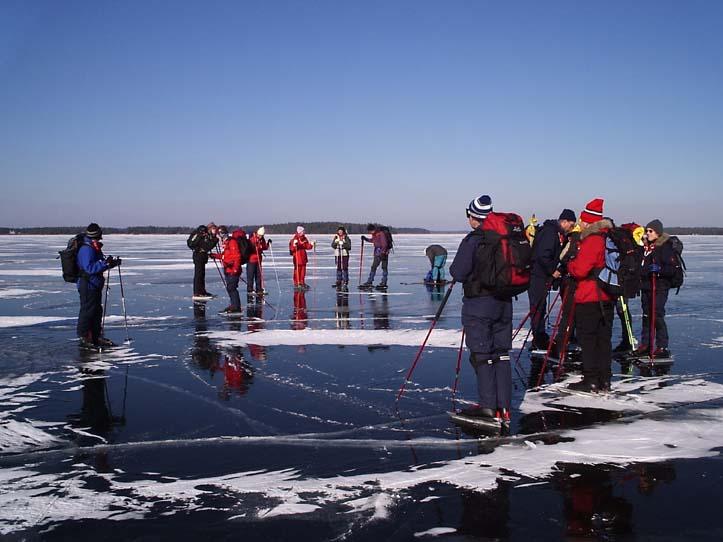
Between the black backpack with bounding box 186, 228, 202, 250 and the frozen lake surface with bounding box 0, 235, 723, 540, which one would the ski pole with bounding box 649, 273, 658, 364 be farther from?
the black backpack with bounding box 186, 228, 202, 250

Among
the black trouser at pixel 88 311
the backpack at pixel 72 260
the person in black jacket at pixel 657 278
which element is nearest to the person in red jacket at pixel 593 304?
the person in black jacket at pixel 657 278

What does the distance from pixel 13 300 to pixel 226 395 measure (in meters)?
10.9

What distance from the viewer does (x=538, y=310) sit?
29.4ft

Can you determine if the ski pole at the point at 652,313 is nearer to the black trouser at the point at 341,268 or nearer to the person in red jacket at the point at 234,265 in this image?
the person in red jacket at the point at 234,265

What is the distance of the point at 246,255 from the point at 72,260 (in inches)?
206

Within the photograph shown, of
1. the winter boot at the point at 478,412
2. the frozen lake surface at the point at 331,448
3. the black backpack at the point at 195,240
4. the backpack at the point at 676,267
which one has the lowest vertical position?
the frozen lake surface at the point at 331,448

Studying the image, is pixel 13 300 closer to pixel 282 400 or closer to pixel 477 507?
pixel 282 400

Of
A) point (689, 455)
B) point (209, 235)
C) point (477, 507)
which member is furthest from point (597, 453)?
point (209, 235)

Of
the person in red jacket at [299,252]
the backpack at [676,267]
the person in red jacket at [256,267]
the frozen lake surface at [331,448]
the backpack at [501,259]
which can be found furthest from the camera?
the person in red jacket at [299,252]

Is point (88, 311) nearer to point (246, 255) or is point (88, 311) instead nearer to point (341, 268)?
point (246, 255)

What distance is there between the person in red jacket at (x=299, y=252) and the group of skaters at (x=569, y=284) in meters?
8.67

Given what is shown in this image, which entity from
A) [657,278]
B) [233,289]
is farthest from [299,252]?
[657,278]

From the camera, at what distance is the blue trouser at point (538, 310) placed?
909cm

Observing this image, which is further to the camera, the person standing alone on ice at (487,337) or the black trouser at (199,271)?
the black trouser at (199,271)
